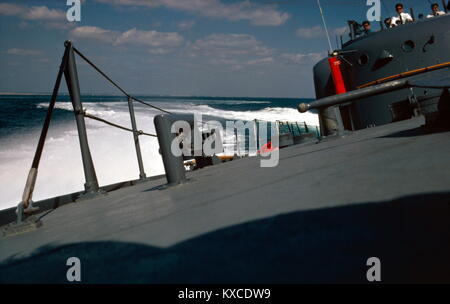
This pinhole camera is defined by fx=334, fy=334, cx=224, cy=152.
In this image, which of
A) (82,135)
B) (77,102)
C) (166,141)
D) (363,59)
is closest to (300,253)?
(166,141)

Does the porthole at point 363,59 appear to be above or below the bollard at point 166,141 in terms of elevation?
above

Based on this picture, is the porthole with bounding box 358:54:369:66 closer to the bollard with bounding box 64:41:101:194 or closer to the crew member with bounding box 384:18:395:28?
the crew member with bounding box 384:18:395:28

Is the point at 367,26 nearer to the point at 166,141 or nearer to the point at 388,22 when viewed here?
the point at 388,22

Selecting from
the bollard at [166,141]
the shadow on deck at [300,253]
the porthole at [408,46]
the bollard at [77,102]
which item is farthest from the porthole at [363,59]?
the shadow on deck at [300,253]

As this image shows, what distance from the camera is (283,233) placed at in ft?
5.40

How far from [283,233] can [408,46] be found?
832 centimetres

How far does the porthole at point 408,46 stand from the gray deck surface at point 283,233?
20.7 feet

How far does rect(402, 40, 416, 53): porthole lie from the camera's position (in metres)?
8.12

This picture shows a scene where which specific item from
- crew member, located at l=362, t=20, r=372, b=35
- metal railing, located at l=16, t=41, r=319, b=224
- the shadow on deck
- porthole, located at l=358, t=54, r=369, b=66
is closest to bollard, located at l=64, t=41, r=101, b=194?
metal railing, located at l=16, t=41, r=319, b=224

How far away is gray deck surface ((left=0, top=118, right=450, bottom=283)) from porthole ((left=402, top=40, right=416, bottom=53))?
6301 mm

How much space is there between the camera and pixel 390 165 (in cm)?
248

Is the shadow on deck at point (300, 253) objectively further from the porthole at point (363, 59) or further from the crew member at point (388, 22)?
the crew member at point (388, 22)

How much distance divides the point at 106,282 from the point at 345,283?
1.04 m

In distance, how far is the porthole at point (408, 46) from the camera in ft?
26.6
